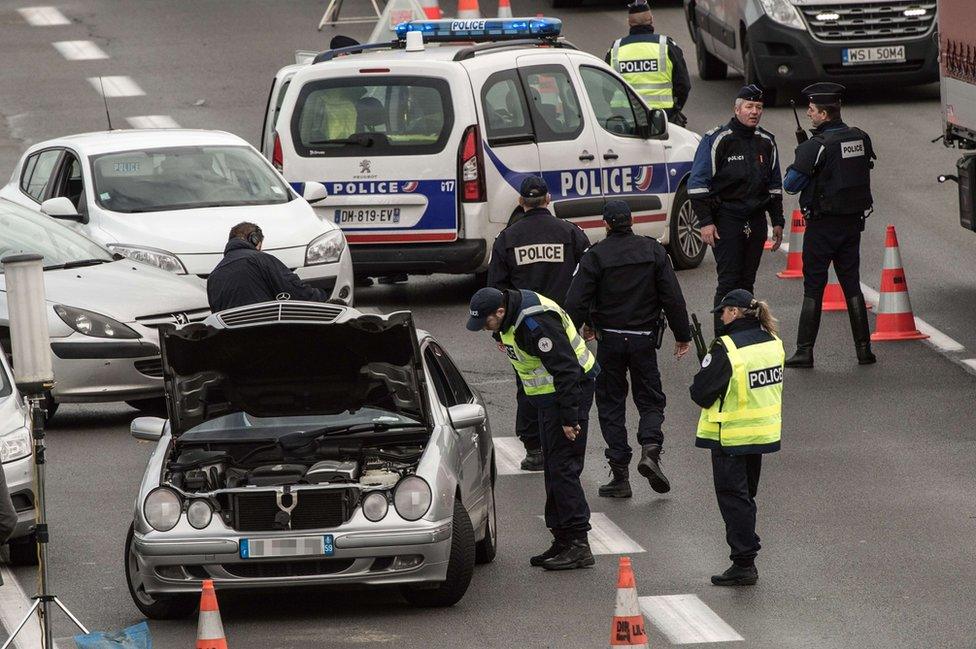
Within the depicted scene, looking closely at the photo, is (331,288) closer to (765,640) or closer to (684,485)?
(684,485)

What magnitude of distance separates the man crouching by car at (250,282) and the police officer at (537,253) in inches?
47.0

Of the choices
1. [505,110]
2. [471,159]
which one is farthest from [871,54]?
[471,159]

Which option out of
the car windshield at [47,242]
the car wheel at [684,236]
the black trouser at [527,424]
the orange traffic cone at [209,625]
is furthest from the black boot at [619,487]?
the car wheel at [684,236]

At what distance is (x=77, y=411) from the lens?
48.6 ft

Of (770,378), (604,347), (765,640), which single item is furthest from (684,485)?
(765,640)

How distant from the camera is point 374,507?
369 inches

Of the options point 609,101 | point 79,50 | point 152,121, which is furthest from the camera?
point 79,50

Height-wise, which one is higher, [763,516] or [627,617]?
[627,617]

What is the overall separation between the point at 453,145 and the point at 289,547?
763cm

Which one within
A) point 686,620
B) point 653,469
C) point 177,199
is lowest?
point 653,469

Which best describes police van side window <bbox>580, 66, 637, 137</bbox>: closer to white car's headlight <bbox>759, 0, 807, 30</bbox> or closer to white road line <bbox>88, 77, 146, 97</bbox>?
white car's headlight <bbox>759, 0, 807, 30</bbox>

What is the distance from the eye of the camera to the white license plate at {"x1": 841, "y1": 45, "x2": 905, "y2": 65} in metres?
22.8

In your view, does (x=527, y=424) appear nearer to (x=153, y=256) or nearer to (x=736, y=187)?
(x=736, y=187)

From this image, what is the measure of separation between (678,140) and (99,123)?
9.42 metres
